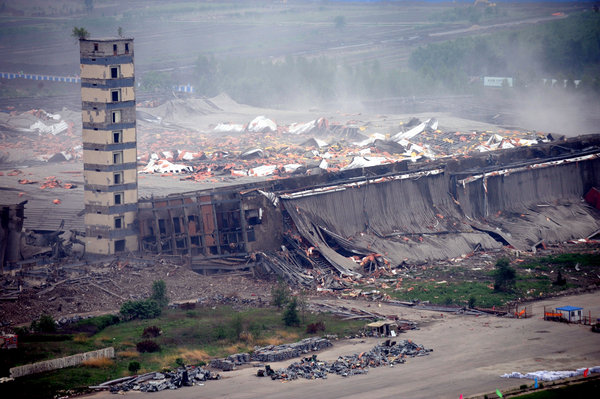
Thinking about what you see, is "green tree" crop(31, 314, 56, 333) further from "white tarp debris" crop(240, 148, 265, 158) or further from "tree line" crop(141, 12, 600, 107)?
"tree line" crop(141, 12, 600, 107)

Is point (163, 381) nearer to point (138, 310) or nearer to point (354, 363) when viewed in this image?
point (354, 363)

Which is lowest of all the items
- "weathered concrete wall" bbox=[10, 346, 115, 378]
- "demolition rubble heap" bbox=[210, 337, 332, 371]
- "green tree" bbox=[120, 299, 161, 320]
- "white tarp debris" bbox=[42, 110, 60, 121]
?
"demolition rubble heap" bbox=[210, 337, 332, 371]

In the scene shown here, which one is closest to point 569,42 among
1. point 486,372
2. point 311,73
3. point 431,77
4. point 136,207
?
point 431,77

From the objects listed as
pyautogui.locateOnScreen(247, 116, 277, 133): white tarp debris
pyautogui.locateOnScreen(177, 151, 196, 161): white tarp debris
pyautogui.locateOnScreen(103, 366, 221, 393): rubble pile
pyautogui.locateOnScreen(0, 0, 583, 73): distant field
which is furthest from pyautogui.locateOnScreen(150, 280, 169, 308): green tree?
pyautogui.locateOnScreen(0, 0, 583, 73): distant field

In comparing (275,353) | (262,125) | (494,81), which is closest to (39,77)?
(262,125)

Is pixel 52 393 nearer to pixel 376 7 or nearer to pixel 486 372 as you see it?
pixel 486 372

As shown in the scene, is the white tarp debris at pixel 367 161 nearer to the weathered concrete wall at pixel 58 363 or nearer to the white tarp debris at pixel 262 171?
the white tarp debris at pixel 262 171
